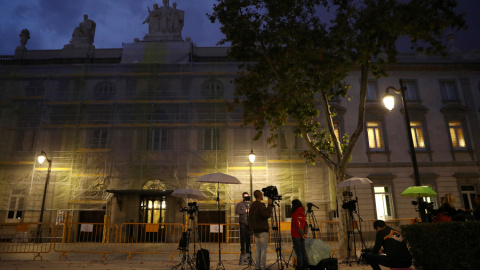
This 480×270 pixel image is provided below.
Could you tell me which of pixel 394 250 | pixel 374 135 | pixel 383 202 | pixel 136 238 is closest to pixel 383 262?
pixel 394 250

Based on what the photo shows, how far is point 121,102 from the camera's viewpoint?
62.2 ft

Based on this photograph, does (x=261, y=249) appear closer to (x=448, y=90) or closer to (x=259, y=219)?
(x=259, y=219)

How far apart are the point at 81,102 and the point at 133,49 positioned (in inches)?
200

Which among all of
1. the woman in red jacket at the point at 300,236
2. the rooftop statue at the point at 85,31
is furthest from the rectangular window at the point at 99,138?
the woman in red jacket at the point at 300,236

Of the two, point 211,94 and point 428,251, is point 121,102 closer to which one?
point 211,94

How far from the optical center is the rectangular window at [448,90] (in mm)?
21516

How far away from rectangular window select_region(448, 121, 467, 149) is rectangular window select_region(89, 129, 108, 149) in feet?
75.3

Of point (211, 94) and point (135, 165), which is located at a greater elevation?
point (211, 94)

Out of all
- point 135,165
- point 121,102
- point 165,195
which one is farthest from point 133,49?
point 165,195

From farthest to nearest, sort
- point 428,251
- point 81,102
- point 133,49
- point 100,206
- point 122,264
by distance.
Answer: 1. point 133,49
2. point 81,102
3. point 100,206
4. point 122,264
5. point 428,251

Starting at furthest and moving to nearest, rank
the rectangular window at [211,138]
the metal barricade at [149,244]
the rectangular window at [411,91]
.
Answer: the rectangular window at [411,91] < the rectangular window at [211,138] < the metal barricade at [149,244]

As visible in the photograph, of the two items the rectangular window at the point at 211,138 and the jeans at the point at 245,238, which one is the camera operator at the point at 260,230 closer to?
the jeans at the point at 245,238

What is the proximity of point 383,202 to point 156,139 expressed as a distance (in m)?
15.0

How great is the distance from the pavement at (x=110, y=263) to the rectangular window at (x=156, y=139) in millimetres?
8177
